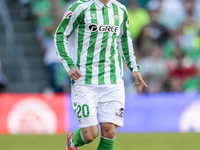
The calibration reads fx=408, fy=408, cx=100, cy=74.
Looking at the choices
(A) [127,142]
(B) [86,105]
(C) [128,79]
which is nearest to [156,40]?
(C) [128,79]

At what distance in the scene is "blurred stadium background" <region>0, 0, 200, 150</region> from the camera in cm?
840

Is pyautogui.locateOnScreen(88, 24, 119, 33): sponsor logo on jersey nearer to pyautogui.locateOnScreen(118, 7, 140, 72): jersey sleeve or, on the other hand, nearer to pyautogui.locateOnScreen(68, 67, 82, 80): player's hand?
pyautogui.locateOnScreen(118, 7, 140, 72): jersey sleeve

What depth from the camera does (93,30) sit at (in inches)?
184

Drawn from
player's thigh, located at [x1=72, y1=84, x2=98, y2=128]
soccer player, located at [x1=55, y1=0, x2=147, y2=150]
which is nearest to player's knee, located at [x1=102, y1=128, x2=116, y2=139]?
soccer player, located at [x1=55, y1=0, x2=147, y2=150]

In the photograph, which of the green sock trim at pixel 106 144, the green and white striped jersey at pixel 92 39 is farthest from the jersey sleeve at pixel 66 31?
the green sock trim at pixel 106 144

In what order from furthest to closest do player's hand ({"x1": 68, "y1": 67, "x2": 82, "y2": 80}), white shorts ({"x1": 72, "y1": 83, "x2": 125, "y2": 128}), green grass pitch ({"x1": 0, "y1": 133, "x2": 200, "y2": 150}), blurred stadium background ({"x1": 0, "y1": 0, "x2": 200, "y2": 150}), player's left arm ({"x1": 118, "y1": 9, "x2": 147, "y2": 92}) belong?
blurred stadium background ({"x1": 0, "y1": 0, "x2": 200, "y2": 150}), green grass pitch ({"x1": 0, "y1": 133, "x2": 200, "y2": 150}), player's left arm ({"x1": 118, "y1": 9, "x2": 147, "y2": 92}), white shorts ({"x1": 72, "y1": 83, "x2": 125, "y2": 128}), player's hand ({"x1": 68, "y1": 67, "x2": 82, "y2": 80})

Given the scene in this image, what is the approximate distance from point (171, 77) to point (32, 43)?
4.17 m

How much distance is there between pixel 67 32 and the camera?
4688 millimetres

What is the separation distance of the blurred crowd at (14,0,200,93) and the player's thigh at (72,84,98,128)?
17.9ft

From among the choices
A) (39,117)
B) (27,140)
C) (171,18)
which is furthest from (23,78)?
(171,18)

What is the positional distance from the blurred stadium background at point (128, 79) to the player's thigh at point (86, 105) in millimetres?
2006

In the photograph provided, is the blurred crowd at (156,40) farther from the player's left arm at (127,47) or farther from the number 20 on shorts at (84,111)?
the number 20 on shorts at (84,111)

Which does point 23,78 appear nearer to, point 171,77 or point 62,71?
point 62,71

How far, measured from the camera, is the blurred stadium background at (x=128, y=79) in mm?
8397
